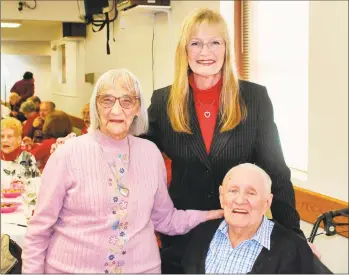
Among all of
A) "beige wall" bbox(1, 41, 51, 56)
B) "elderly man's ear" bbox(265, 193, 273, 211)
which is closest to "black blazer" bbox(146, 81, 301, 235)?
"elderly man's ear" bbox(265, 193, 273, 211)

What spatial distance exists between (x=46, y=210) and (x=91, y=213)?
140 mm

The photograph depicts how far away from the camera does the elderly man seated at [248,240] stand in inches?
68.2

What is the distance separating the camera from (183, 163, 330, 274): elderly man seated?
173cm

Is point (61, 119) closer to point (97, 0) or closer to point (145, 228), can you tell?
point (97, 0)

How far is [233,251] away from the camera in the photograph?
72.4 inches

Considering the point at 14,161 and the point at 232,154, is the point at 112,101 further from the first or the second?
the point at 14,161

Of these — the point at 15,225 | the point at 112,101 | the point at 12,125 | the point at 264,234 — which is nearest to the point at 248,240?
the point at 264,234

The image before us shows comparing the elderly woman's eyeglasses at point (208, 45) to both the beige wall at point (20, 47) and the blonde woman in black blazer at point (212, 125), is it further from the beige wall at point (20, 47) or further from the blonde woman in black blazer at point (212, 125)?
the beige wall at point (20, 47)

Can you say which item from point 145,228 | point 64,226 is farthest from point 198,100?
point 64,226

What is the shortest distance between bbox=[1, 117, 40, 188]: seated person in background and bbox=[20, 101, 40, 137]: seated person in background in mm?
2223

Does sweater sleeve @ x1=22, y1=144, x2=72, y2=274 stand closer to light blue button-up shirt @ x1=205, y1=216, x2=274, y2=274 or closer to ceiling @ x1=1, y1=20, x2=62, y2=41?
light blue button-up shirt @ x1=205, y1=216, x2=274, y2=274

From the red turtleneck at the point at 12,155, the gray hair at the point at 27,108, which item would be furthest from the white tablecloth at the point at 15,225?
the gray hair at the point at 27,108

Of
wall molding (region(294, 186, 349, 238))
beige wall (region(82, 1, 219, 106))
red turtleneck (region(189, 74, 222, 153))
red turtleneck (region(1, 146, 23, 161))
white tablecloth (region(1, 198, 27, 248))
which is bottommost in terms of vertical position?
white tablecloth (region(1, 198, 27, 248))

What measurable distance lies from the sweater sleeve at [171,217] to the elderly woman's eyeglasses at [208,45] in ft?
1.67
